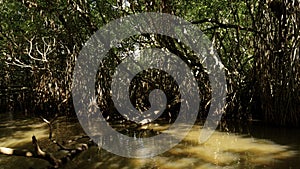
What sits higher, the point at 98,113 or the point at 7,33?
the point at 7,33

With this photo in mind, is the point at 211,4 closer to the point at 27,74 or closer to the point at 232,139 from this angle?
the point at 232,139

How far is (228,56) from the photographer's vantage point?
650cm

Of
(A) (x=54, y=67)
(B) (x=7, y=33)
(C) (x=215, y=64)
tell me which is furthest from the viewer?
(B) (x=7, y=33)

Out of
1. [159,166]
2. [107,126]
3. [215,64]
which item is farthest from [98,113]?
[159,166]

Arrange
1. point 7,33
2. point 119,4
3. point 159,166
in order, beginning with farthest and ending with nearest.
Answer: point 7,33 < point 119,4 < point 159,166

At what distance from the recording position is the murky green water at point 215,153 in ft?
11.8

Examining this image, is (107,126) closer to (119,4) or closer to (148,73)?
(148,73)

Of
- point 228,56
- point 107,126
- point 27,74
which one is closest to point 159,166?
point 107,126

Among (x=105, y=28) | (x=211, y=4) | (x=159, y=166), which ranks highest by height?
(x=211, y=4)

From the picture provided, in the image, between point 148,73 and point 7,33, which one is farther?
point 7,33

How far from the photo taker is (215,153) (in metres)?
4.02

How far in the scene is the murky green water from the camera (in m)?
3.61

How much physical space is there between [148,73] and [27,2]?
9.73ft

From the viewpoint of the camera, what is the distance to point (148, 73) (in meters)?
7.15
